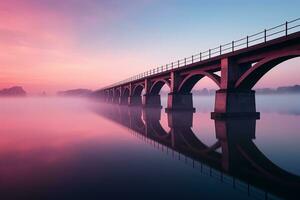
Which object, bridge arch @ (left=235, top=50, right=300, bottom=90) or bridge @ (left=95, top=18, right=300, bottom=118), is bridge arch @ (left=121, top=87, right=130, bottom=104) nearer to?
bridge @ (left=95, top=18, right=300, bottom=118)

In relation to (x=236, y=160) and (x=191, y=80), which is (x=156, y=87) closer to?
(x=191, y=80)

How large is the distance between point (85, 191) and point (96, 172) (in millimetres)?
2151

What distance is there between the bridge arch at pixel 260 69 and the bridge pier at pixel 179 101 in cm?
1399

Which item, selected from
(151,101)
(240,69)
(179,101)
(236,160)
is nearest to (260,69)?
(240,69)

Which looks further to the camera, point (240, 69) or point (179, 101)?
point (179, 101)

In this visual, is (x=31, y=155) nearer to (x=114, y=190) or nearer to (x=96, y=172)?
(x=96, y=172)

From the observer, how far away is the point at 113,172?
10031 mm

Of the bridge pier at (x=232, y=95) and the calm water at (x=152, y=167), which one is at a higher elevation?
the bridge pier at (x=232, y=95)

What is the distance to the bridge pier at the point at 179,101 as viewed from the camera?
40438 millimetres

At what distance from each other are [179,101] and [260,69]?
17.2 meters

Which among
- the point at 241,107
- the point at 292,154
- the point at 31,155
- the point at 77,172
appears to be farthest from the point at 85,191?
the point at 241,107

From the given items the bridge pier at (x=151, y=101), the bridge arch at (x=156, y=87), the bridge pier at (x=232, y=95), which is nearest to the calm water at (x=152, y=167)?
the bridge pier at (x=232, y=95)

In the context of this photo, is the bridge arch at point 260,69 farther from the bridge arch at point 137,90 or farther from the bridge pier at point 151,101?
the bridge arch at point 137,90

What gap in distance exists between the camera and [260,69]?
24875 millimetres
